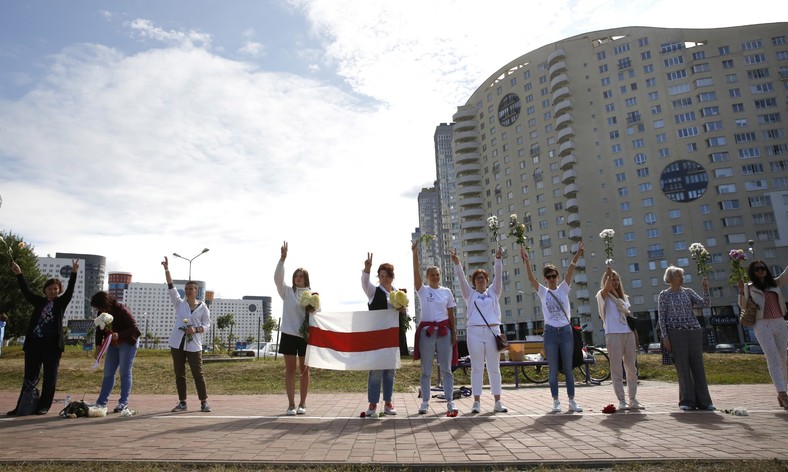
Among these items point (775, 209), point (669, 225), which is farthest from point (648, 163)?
point (775, 209)

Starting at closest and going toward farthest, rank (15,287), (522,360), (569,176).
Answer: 1. (522,360)
2. (15,287)
3. (569,176)

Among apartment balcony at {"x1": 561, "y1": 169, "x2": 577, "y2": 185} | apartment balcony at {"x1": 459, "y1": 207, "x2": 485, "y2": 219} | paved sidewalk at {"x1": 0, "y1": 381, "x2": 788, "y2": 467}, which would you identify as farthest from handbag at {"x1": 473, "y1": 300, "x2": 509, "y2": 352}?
apartment balcony at {"x1": 459, "y1": 207, "x2": 485, "y2": 219}

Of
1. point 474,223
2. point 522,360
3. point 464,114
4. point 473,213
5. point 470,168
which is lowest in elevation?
point 522,360

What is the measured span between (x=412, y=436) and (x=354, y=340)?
275 centimetres

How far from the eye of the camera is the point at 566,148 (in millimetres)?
82125

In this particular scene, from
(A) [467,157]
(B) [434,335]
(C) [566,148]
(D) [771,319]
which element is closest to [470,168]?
(A) [467,157]

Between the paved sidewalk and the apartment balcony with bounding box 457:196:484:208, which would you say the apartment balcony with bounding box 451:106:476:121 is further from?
the paved sidewalk

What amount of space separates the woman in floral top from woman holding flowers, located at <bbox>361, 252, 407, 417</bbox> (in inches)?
170

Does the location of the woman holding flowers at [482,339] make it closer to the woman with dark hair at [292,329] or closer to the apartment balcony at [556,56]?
the woman with dark hair at [292,329]

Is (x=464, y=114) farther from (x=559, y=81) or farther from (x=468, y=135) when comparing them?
(x=559, y=81)

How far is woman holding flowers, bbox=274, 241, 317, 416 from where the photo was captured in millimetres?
8023

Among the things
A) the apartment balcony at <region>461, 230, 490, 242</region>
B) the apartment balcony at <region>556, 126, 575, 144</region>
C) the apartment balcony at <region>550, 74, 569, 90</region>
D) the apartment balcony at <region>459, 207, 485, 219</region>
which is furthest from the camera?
the apartment balcony at <region>459, 207, 485, 219</region>

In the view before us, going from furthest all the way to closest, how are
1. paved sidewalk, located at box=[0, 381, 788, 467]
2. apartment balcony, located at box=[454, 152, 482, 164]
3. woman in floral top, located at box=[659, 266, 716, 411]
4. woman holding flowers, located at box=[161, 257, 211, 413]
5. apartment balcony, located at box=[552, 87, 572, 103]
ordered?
apartment balcony, located at box=[454, 152, 482, 164], apartment balcony, located at box=[552, 87, 572, 103], woman holding flowers, located at box=[161, 257, 211, 413], woman in floral top, located at box=[659, 266, 716, 411], paved sidewalk, located at box=[0, 381, 788, 467]

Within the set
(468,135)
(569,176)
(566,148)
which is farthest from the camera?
(468,135)
